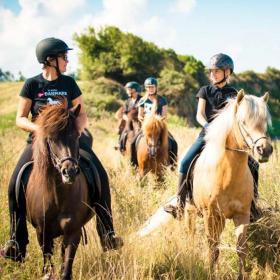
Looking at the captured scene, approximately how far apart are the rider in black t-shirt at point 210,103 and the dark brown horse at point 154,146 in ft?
14.8

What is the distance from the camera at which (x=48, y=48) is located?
5.08m

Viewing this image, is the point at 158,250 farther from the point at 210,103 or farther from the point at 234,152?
the point at 210,103

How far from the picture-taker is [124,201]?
23.2 ft

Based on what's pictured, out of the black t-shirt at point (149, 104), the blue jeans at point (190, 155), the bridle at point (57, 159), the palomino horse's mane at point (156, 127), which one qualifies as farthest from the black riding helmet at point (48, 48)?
the black t-shirt at point (149, 104)

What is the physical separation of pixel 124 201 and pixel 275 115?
49180mm

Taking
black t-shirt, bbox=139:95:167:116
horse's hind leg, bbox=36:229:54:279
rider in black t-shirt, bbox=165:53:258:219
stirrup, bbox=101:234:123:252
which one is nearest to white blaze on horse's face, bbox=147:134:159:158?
black t-shirt, bbox=139:95:167:116

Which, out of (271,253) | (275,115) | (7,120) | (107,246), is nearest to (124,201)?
(107,246)

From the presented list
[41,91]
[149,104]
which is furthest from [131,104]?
[41,91]

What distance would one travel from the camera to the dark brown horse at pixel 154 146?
10938 mm

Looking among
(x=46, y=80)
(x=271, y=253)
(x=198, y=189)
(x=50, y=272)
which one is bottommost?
(x=271, y=253)

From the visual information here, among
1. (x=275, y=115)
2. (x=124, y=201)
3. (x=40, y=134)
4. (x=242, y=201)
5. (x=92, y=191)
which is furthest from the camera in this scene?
(x=275, y=115)

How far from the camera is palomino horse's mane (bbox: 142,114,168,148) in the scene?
10.9 m

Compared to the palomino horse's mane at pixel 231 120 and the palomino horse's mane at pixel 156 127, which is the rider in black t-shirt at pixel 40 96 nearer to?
the palomino horse's mane at pixel 231 120

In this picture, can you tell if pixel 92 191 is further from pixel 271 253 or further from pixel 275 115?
pixel 275 115
